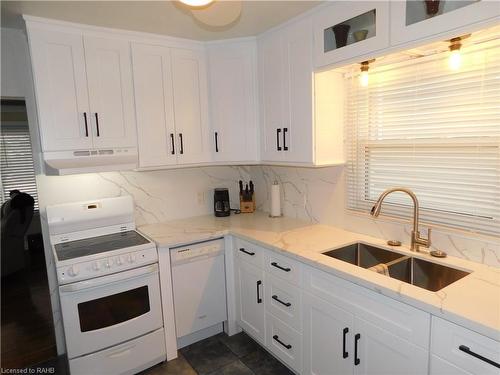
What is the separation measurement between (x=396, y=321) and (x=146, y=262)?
1.56 meters

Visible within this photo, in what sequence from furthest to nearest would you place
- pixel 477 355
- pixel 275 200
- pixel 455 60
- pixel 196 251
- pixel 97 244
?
pixel 275 200
pixel 196 251
pixel 97 244
pixel 455 60
pixel 477 355

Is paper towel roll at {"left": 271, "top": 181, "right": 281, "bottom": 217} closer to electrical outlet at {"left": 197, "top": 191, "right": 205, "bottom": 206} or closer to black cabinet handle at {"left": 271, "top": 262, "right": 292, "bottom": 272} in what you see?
electrical outlet at {"left": 197, "top": 191, "right": 205, "bottom": 206}

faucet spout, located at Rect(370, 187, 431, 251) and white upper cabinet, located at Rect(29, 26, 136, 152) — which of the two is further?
white upper cabinet, located at Rect(29, 26, 136, 152)

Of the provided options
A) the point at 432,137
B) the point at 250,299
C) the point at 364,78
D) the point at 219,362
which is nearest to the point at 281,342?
the point at 250,299

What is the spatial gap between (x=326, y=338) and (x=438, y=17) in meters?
1.68

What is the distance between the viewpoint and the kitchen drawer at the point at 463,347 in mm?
1162

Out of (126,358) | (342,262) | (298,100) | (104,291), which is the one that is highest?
(298,100)

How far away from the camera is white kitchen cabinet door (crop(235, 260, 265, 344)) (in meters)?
2.35

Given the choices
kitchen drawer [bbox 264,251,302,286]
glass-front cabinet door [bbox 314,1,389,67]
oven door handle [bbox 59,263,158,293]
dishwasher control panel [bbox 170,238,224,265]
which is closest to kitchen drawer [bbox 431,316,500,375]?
kitchen drawer [bbox 264,251,302,286]

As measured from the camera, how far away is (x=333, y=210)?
2500 mm

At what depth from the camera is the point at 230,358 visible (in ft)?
7.91

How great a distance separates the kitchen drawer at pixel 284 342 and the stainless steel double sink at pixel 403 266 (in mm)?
575

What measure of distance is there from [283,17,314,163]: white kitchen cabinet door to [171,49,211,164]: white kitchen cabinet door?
73 centimetres

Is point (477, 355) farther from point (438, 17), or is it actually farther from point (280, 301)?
point (438, 17)
